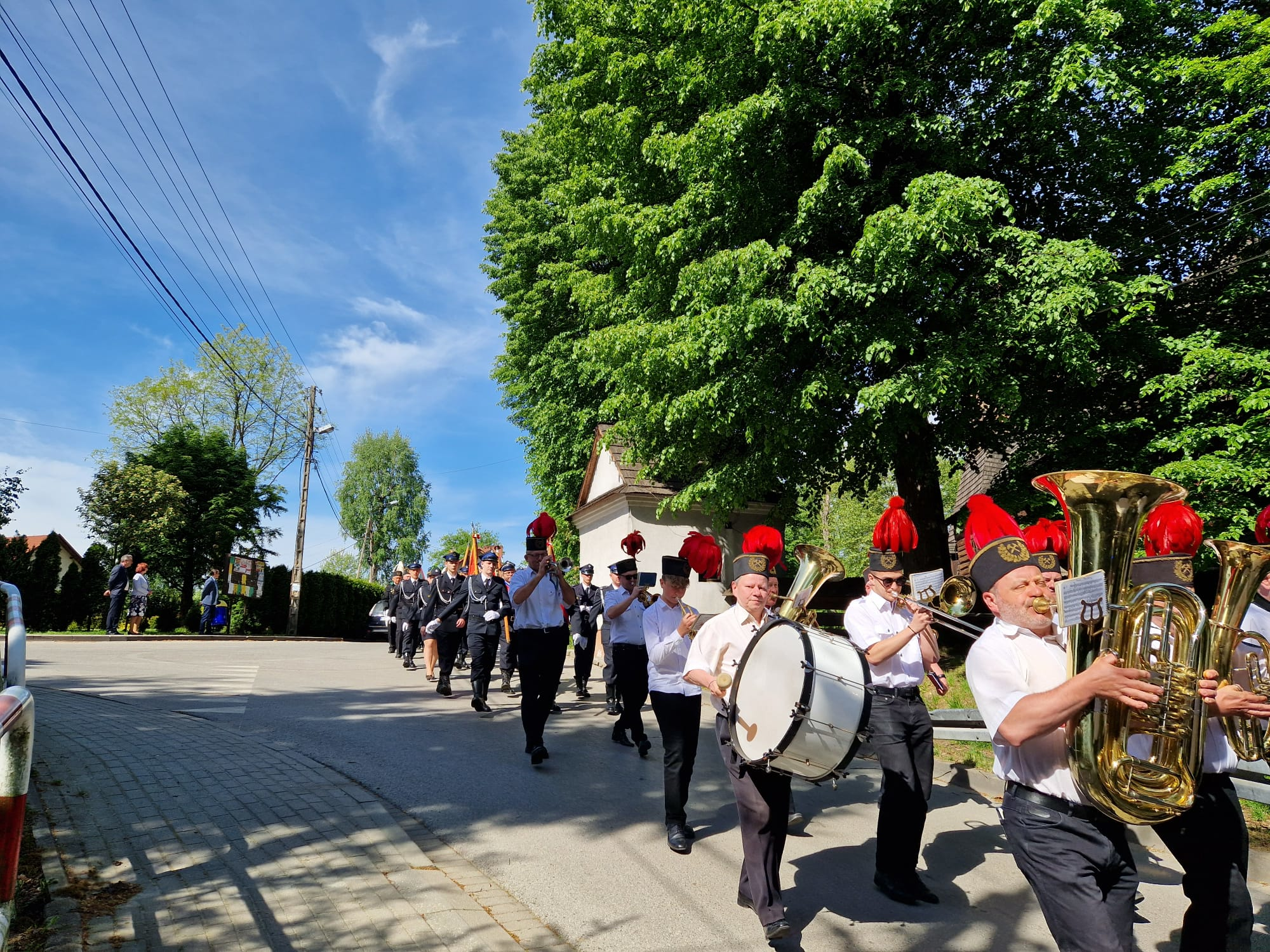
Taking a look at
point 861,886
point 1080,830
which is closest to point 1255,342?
point 861,886

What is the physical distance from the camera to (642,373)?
44.2ft

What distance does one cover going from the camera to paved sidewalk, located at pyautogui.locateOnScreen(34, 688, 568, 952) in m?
3.59

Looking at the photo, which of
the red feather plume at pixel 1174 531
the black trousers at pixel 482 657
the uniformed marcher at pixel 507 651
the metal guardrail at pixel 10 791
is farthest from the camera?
the uniformed marcher at pixel 507 651

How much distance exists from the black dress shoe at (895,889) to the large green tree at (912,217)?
7.30 m

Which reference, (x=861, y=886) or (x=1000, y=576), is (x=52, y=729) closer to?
(x=861, y=886)

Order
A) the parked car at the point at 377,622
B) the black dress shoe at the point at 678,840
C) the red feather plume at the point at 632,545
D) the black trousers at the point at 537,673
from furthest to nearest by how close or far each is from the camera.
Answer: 1. the parked car at the point at 377,622
2. the red feather plume at the point at 632,545
3. the black trousers at the point at 537,673
4. the black dress shoe at the point at 678,840

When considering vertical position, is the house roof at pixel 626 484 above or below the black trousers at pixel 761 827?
above

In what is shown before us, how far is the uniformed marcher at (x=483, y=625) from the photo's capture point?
9695 millimetres

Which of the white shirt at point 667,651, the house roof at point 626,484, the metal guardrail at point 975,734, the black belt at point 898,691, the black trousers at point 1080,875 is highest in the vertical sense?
the house roof at point 626,484

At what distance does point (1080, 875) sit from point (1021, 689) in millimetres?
591

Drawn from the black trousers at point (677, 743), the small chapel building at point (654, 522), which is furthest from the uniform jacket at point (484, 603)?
the small chapel building at point (654, 522)

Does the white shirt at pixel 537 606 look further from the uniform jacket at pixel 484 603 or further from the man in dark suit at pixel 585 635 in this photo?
the man in dark suit at pixel 585 635

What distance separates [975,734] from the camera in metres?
8.08

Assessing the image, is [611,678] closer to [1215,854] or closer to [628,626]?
[628,626]
